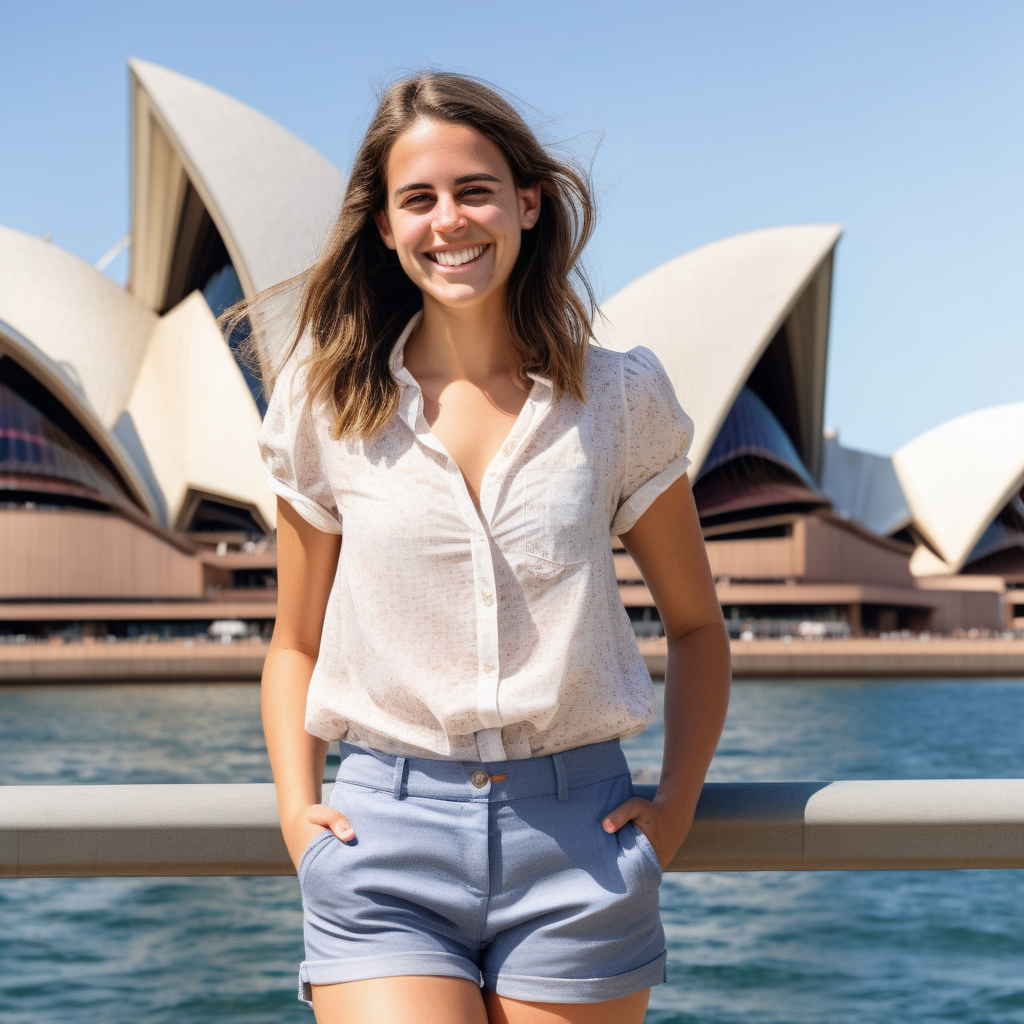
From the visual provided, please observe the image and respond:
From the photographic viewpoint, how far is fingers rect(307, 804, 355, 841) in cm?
127

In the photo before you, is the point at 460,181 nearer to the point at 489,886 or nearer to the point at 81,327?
the point at 489,886

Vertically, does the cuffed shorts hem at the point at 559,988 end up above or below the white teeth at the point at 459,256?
below

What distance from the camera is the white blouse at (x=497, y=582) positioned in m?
1.28

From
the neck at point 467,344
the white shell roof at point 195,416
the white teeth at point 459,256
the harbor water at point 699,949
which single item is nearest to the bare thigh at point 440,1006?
the neck at point 467,344

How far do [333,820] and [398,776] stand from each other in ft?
0.29

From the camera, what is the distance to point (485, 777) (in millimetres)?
1269

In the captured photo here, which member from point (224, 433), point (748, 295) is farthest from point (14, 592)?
point (748, 295)

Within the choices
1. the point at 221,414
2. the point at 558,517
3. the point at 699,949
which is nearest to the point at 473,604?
the point at 558,517

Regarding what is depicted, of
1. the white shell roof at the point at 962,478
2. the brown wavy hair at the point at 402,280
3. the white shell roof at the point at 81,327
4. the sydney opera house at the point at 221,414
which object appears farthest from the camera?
the white shell roof at the point at 962,478

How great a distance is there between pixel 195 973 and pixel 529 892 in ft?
16.1

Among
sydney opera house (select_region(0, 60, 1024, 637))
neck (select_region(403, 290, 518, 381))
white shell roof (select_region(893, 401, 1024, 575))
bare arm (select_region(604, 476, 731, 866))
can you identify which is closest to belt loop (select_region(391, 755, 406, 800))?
bare arm (select_region(604, 476, 731, 866))

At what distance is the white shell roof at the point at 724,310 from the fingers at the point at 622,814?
33155 millimetres

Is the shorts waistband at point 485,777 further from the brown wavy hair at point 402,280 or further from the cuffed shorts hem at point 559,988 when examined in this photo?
the brown wavy hair at point 402,280

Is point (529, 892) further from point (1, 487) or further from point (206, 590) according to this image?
point (1, 487)
